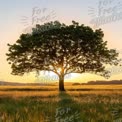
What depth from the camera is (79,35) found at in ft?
183

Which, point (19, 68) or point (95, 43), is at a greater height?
point (95, 43)

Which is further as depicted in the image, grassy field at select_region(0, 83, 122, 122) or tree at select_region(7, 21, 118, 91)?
tree at select_region(7, 21, 118, 91)

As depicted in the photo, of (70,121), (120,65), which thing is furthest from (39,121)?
(120,65)

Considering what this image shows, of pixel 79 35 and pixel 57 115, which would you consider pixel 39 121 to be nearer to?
pixel 57 115

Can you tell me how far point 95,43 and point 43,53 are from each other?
8460 mm

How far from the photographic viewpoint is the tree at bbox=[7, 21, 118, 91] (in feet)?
183

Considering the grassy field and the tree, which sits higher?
the tree

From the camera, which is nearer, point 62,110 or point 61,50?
point 62,110

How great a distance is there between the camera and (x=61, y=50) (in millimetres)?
56156

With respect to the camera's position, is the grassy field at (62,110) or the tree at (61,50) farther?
the tree at (61,50)

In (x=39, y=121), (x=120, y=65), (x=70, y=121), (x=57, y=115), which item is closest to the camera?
(x=39, y=121)

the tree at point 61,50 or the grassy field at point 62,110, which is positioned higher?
the tree at point 61,50

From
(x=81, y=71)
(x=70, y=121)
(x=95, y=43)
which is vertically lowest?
(x=70, y=121)

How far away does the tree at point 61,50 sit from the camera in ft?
183
